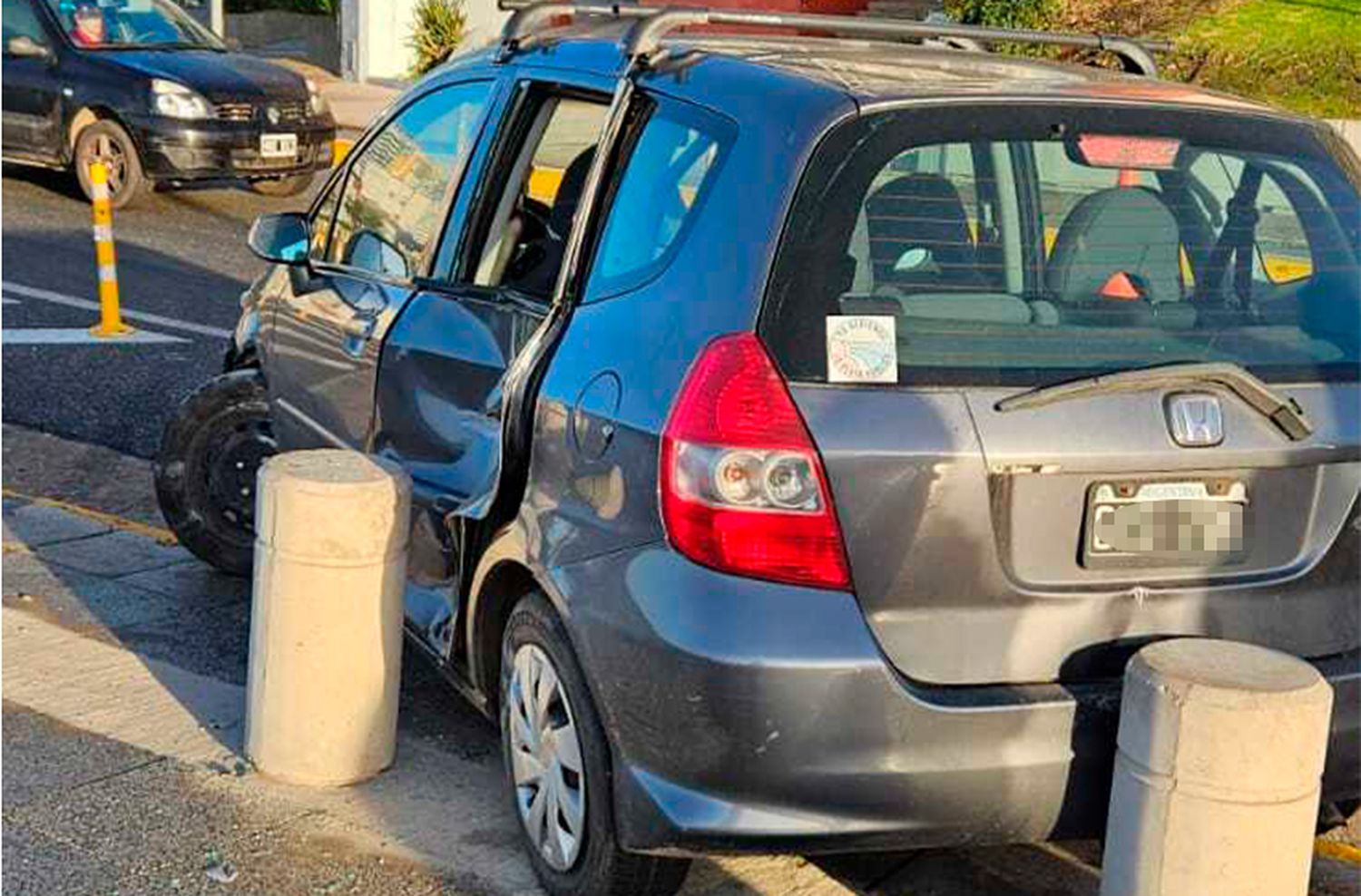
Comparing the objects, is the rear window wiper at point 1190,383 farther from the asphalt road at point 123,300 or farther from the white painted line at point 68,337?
the white painted line at point 68,337

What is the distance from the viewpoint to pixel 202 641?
18.9ft

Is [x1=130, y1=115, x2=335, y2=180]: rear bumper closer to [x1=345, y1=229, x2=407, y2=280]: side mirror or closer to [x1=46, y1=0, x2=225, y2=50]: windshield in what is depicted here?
[x1=46, y1=0, x2=225, y2=50]: windshield

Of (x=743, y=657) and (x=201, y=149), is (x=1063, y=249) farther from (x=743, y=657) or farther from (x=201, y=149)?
(x=201, y=149)

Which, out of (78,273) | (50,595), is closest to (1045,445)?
(50,595)

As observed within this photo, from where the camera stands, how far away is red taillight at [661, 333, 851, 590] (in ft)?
11.4

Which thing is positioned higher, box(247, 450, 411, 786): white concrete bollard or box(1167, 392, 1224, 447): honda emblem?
box(1167, 392, 1224, 447): honda emblem

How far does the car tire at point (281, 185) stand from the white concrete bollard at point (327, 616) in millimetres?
11683

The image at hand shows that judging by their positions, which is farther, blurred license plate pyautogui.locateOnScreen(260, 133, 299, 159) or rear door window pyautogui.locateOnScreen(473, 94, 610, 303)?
blurred license plate pyautogui.locateOnScreen(260, 133, 299, 159)

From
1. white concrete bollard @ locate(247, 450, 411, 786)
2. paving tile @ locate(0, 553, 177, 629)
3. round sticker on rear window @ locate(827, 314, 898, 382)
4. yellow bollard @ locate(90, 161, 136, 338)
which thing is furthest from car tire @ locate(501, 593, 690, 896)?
yellow bollard @ locate(90, 161, 136, 338)

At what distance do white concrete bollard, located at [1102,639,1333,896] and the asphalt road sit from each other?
5.59 meters

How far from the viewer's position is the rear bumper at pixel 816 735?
3.45 m

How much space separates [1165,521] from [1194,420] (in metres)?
0.19

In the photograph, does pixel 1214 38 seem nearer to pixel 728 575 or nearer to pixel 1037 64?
pixel 1037 64

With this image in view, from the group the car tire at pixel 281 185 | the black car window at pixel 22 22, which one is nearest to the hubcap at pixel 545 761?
the car tire at pixel 281 185
